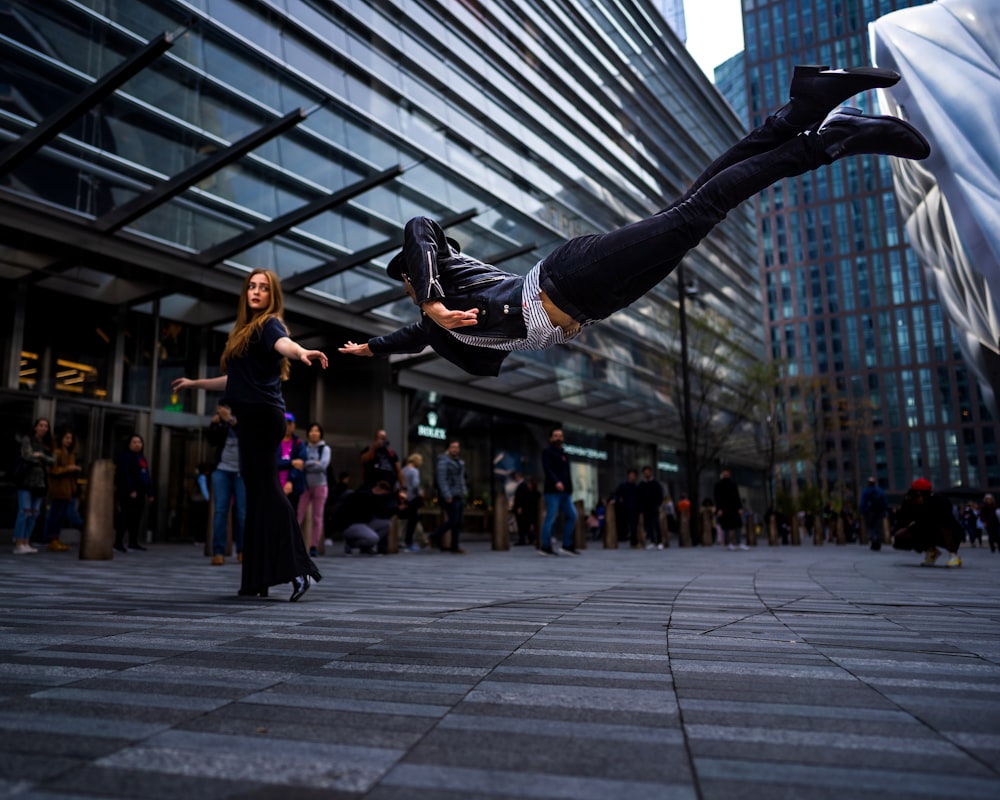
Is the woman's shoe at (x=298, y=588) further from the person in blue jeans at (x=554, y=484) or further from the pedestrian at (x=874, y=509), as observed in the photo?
the pedestrian at (x=874, y=509)

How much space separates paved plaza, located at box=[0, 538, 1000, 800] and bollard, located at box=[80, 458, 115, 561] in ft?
18.6

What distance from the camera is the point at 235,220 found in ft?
49.1

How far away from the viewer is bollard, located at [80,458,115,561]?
9898mm

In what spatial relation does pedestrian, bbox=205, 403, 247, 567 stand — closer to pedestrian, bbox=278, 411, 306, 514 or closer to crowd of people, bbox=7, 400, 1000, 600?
crowd of people, bbox=7, 400, 1000, 600

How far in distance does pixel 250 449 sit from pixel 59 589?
195cm

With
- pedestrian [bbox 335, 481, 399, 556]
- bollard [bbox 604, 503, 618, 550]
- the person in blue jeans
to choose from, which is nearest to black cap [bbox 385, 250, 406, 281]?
pedestrian [bbox 335, 481, 399, 556]

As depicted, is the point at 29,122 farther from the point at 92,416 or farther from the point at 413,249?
the point at 413,249

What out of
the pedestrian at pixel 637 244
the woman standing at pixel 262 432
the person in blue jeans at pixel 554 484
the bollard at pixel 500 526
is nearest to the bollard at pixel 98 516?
the woman standing at pixel 262 432

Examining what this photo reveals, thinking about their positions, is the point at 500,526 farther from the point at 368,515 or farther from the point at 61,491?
the point at 61,491

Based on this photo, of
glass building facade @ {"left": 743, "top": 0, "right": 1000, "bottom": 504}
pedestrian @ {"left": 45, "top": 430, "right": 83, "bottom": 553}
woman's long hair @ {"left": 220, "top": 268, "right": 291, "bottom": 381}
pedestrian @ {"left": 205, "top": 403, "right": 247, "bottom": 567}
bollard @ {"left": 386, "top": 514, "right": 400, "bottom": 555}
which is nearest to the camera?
woman's long hair @ {"left": 220, "top": 268, "right": 291, "bottom": 381}

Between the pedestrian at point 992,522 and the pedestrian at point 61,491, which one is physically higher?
the pedestrian at point 61,491

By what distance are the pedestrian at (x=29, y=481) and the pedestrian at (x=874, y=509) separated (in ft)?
57.3

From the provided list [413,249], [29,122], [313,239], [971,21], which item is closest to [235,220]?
[313,239]

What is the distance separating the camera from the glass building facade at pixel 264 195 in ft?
39.8
